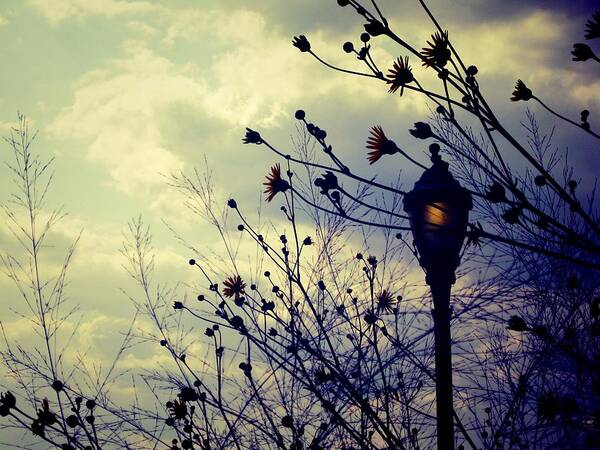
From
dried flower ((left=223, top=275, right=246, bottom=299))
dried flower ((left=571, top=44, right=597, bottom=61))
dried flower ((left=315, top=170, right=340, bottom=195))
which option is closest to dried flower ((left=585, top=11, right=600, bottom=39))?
dried flower ((left=571, top=44, right=597, bottom=61))

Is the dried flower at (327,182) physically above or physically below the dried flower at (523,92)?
below

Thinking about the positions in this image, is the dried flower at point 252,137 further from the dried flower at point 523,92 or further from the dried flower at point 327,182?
the dried flower at point 523,92

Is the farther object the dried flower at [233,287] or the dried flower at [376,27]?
the dried flower at [233,287]

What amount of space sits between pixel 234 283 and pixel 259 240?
619mm

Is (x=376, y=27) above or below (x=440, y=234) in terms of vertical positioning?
below

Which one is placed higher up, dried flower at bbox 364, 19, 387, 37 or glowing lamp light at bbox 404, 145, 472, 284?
Answer: glowing lamp light at bbox 404, 145, 472, 284

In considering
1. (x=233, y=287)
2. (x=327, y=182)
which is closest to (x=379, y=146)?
(x=327, y=182)

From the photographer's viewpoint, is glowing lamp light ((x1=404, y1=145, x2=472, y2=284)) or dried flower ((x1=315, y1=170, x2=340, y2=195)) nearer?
dried flower ((x1=315, y1=170, x2=340, y2=195))

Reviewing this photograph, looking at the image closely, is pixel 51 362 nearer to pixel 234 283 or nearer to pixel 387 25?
pixel 234 283

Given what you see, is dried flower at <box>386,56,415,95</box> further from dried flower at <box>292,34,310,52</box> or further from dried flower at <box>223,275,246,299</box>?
dried flower at <box>223,275,246,299</box>

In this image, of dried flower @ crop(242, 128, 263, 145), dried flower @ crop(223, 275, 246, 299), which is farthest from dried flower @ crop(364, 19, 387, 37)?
dried flower @ crop(223, 275, 246, 299)

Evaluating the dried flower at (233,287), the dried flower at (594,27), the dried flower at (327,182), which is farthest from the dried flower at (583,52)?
the dried flower at (233,287)

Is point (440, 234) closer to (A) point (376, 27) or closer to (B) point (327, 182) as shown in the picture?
(B) point (327, 182)

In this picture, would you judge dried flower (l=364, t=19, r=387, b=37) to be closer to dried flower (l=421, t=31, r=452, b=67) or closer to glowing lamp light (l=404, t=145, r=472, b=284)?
dried flower (l=421, t=31, r=452, b=67)
